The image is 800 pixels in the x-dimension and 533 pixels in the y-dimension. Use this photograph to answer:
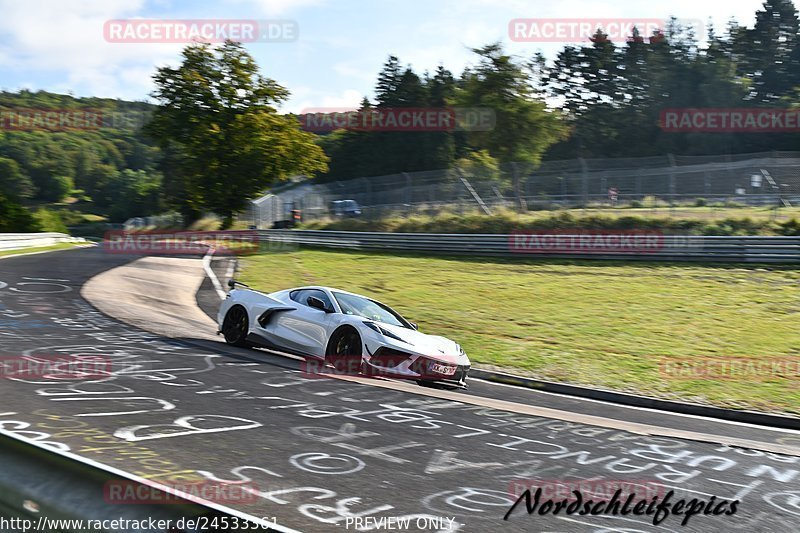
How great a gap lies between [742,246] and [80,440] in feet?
76.2

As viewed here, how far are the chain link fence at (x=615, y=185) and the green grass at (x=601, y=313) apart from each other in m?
4.79

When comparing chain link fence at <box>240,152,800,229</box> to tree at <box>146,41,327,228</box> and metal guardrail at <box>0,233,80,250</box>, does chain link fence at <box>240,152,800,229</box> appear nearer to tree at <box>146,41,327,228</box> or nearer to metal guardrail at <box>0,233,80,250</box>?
tree at <box>146,41,327,228</box>

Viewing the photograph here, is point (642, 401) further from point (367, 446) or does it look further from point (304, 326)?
point (367, 446)

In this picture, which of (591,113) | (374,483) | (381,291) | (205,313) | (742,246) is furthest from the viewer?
(591,113)

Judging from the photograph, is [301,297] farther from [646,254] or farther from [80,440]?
[646,254]

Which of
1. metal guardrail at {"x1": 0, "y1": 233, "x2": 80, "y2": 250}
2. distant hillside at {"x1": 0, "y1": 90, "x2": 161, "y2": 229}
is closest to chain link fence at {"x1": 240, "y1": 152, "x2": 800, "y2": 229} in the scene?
metal guardrail at {"x1": 0, "y1": 233, "x2": 80, "y2": 250}

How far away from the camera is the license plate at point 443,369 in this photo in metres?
10.8

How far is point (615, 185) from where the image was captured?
32.4 metres

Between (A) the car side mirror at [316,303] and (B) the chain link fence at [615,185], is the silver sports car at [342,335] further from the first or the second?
(B) the chain link fence at [615,185]

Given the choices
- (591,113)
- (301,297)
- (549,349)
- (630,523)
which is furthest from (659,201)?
(591,113)

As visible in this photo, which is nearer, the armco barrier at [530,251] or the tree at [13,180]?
the armco barrier at [530,251]

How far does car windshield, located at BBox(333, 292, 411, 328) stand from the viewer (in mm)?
11766

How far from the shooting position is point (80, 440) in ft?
21.0

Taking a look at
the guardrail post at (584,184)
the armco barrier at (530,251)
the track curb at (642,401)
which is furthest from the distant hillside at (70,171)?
the track curb at (642,401)
